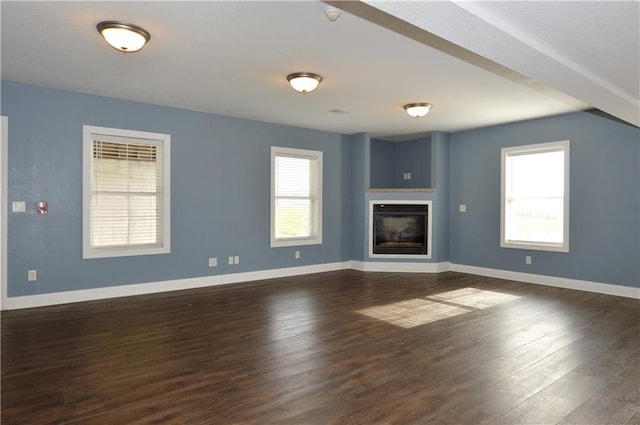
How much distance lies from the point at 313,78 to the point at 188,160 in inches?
99.0

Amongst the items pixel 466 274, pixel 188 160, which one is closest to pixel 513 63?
pixel 188 160

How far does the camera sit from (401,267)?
732cm

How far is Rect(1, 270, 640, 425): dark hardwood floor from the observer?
92.5 inches

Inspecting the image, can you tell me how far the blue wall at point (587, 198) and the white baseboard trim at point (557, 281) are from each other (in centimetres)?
7

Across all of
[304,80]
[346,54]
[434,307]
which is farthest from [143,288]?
[346,54]

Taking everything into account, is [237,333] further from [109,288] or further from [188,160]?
[188,160]

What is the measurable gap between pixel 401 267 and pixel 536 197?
248 cm

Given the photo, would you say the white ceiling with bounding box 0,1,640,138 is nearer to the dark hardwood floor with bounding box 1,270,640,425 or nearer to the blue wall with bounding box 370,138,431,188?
the dark hardwood floor with bounding box 1,270,640,425

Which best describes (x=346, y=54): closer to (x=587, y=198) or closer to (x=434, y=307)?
(x=434, y=307)

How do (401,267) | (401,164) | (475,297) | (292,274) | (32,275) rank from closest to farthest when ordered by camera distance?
(32,275) → (475,297) → (292,274) → (401,267) → (401,164)

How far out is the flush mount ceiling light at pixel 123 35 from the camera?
304 centimetres

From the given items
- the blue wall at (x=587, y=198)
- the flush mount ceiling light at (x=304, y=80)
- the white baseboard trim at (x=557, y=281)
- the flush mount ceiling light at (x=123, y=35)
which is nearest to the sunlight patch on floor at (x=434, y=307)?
the white baseboard trim at (x=557, y=281)

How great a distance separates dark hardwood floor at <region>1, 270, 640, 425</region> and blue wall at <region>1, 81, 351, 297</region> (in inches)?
21.9

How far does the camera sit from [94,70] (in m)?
4.14
